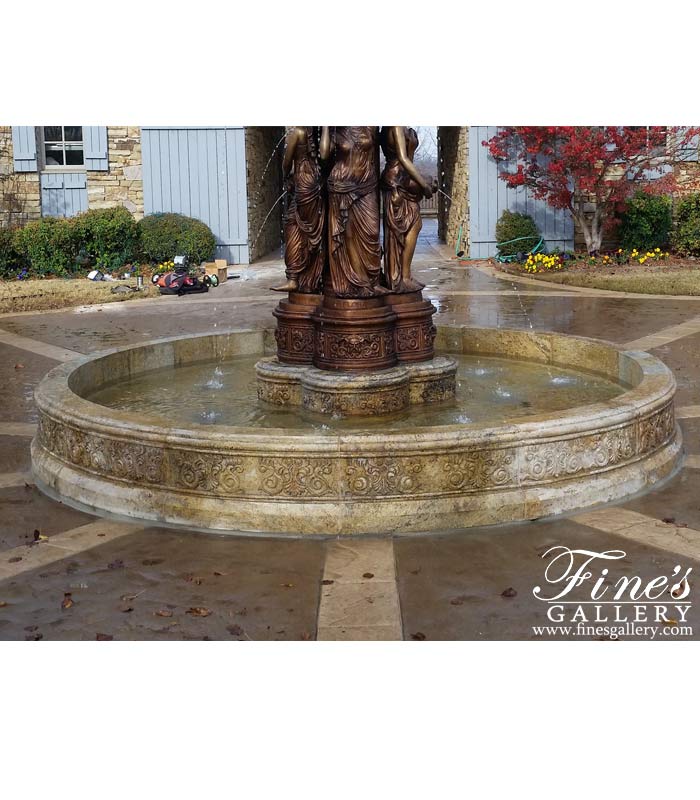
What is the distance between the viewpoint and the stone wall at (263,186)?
20922 mm

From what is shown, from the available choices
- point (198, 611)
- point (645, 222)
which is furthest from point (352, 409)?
point (645, 222)

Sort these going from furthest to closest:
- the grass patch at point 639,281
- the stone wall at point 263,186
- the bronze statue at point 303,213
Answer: the stone wall at point 263,186, the grass patch at point 639,281, the bronze statue at point 303,213

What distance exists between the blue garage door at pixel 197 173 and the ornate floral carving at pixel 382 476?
14.9m

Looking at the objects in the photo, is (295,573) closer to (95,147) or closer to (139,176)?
(139,176)

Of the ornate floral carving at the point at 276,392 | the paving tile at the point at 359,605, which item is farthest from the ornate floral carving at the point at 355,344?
the paving tile at the point at 359,605

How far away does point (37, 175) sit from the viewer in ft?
66.3

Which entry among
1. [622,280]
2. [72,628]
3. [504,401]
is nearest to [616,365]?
[504,401]

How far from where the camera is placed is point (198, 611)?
5152 millimetres

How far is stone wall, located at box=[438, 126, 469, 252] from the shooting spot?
21.4 m

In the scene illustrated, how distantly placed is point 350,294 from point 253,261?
1381 cm

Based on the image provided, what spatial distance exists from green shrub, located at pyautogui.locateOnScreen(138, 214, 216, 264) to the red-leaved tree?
19.2 feet

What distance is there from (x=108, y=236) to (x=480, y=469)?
14.3m

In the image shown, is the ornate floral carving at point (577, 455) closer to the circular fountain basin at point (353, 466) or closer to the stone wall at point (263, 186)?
the circular fountain basin at point (353, 466)
